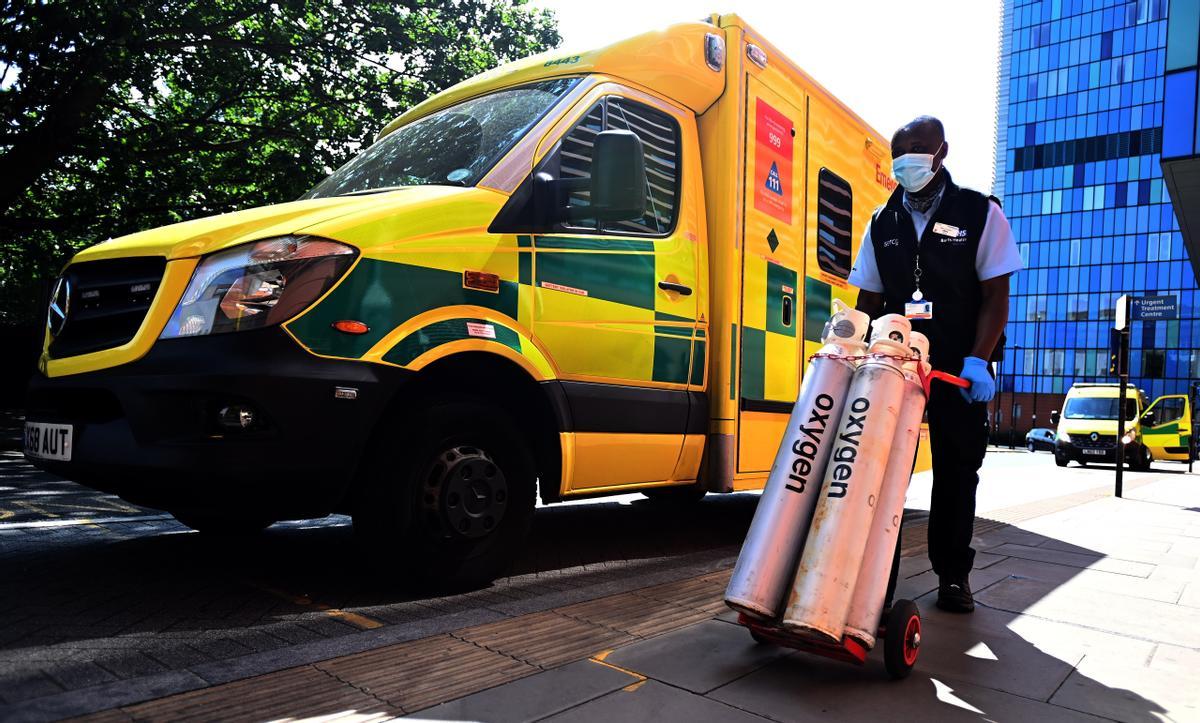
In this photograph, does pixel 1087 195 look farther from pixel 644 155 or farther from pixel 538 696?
pixel 538 696

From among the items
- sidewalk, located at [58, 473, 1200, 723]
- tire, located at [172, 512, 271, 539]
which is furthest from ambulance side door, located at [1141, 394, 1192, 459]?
tire, located at [172, 512, 271, 539]

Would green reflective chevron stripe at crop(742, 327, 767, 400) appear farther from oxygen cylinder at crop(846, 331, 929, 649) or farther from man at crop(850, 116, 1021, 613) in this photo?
oxygen cylinder at crop(846, 331, 929, 649)

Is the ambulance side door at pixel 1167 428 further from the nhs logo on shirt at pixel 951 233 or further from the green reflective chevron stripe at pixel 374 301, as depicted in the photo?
the green reflective chevron stripe at pixel 374 301

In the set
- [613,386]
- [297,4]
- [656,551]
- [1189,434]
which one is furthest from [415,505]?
[1189,434]

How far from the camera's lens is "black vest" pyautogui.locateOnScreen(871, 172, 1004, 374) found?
11.2 feet

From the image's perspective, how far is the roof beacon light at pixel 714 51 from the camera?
4867 mm

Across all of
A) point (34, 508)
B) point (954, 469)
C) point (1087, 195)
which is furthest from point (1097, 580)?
point (1087, 195)

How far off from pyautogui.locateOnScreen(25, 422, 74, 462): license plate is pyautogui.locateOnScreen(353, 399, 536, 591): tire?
1.12 m

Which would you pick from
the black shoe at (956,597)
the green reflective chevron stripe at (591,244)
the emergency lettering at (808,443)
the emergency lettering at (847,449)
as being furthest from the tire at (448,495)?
the black shoe at (956,597)

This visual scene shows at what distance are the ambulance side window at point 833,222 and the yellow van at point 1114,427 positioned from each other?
1650 cm

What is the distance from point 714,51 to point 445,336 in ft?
8.37

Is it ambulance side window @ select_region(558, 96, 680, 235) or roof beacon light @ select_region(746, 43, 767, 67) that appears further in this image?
roof beacon light @ select_region(746, 43, 767, 67)

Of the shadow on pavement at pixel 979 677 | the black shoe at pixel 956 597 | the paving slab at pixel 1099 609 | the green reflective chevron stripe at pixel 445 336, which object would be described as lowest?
Result: the paving slab at pixel 1099 609

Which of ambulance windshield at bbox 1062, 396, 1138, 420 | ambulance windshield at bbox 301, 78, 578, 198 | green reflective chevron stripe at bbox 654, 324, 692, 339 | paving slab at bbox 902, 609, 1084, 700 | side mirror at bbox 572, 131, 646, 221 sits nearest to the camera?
paving slab at bbox 902, 609, 1084, 700
